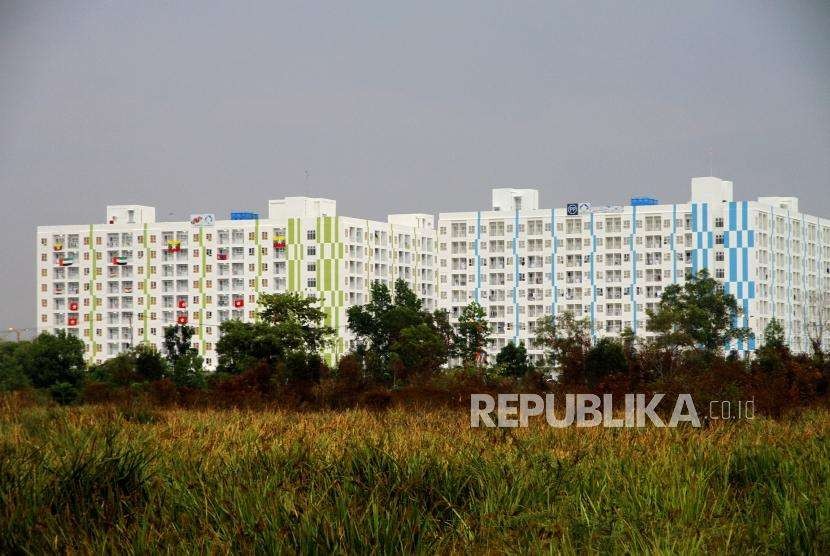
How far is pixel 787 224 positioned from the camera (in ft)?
385

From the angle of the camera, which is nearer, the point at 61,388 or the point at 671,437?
the point at 671,437

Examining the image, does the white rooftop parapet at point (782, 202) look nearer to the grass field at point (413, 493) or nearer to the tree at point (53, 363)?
the tree at point (53, 363)

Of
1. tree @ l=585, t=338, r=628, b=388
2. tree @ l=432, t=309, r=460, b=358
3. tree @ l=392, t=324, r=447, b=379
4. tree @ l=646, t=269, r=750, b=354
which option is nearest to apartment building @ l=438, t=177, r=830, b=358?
tree @ l=646, t=269, r=750, b=354

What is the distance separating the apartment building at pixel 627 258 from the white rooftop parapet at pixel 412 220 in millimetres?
4303

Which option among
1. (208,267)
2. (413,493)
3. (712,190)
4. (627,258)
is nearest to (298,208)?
(208,267)

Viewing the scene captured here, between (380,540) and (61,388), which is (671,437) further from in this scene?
(61,388)

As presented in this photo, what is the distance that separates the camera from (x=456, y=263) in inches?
4847

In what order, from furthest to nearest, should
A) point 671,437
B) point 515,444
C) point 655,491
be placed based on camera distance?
point 671,437, point 515,444, point 655,491

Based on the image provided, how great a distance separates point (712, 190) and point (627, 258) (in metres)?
9.04

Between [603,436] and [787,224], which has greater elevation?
[787,224]

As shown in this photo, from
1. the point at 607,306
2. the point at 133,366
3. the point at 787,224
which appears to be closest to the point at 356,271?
the point at 607,306

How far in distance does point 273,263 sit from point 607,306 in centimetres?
2857

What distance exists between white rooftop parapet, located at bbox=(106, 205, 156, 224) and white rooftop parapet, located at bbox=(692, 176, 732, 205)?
159ft

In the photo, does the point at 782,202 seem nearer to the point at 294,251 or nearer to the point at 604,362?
the point at 294,251
